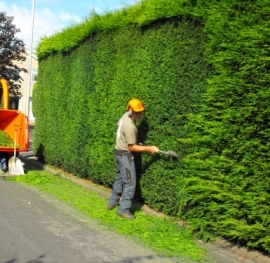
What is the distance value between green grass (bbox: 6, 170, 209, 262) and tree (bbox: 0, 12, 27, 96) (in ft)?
63.8

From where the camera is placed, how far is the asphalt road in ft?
17.2

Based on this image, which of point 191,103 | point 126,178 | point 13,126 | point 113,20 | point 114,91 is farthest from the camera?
point 13,126

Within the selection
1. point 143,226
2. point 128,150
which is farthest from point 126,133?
point 143,226

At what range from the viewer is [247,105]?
5238mm

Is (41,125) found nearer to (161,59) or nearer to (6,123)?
(6,123)

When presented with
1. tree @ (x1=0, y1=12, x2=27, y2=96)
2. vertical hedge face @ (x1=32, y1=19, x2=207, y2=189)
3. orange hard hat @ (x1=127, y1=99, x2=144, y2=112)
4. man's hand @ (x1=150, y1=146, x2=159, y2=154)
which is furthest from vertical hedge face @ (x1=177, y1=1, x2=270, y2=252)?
tree @ (x1=0, y1=12, x2=27, y2=96)

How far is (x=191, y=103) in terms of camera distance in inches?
248

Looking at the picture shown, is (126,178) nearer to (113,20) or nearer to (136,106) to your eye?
(136,106)

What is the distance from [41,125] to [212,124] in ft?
27.3

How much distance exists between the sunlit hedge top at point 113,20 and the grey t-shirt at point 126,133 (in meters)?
1.75

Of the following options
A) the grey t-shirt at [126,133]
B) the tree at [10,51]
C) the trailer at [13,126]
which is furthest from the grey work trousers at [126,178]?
the tree at [10,51]

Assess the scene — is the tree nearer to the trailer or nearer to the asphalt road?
the trailer

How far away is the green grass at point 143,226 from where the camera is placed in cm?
559

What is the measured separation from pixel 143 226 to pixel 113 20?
4.31 meters
